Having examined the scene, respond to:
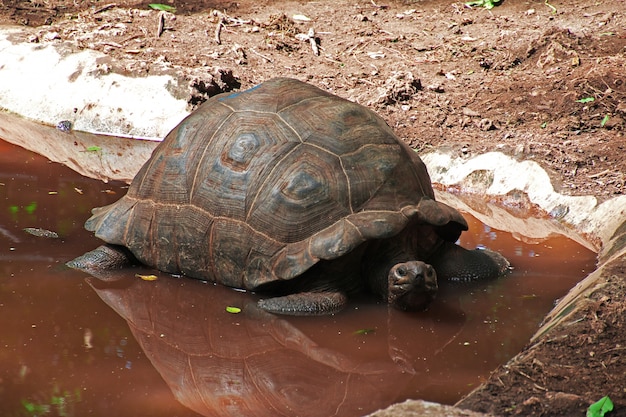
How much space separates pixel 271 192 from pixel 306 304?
2.39 feet

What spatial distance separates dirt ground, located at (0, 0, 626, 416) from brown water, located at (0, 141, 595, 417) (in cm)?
96

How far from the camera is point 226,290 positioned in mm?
5410

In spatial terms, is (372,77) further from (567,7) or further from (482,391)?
(482,391)

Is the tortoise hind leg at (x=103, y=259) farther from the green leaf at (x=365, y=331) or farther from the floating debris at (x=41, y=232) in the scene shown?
the green leaf at (x=365, y=331)

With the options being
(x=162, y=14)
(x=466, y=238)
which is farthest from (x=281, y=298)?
(x=162, y=14)

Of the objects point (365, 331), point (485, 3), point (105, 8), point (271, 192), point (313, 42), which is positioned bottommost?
point (365, 331)

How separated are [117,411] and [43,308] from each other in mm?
1413

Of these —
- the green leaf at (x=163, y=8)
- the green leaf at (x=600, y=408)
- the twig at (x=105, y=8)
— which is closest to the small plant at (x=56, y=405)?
the green leaf at (x=600, y=408)

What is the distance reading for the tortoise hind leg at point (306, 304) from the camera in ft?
16.5

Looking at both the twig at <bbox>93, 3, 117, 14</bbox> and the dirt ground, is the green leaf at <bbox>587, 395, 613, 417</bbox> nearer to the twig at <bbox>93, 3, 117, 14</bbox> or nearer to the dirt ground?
the dirt ground

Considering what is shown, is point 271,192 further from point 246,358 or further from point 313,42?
point 313,42

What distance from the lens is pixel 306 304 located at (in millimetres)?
5047

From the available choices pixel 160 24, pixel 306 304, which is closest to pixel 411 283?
pixel 306 304

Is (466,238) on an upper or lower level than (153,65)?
lower
